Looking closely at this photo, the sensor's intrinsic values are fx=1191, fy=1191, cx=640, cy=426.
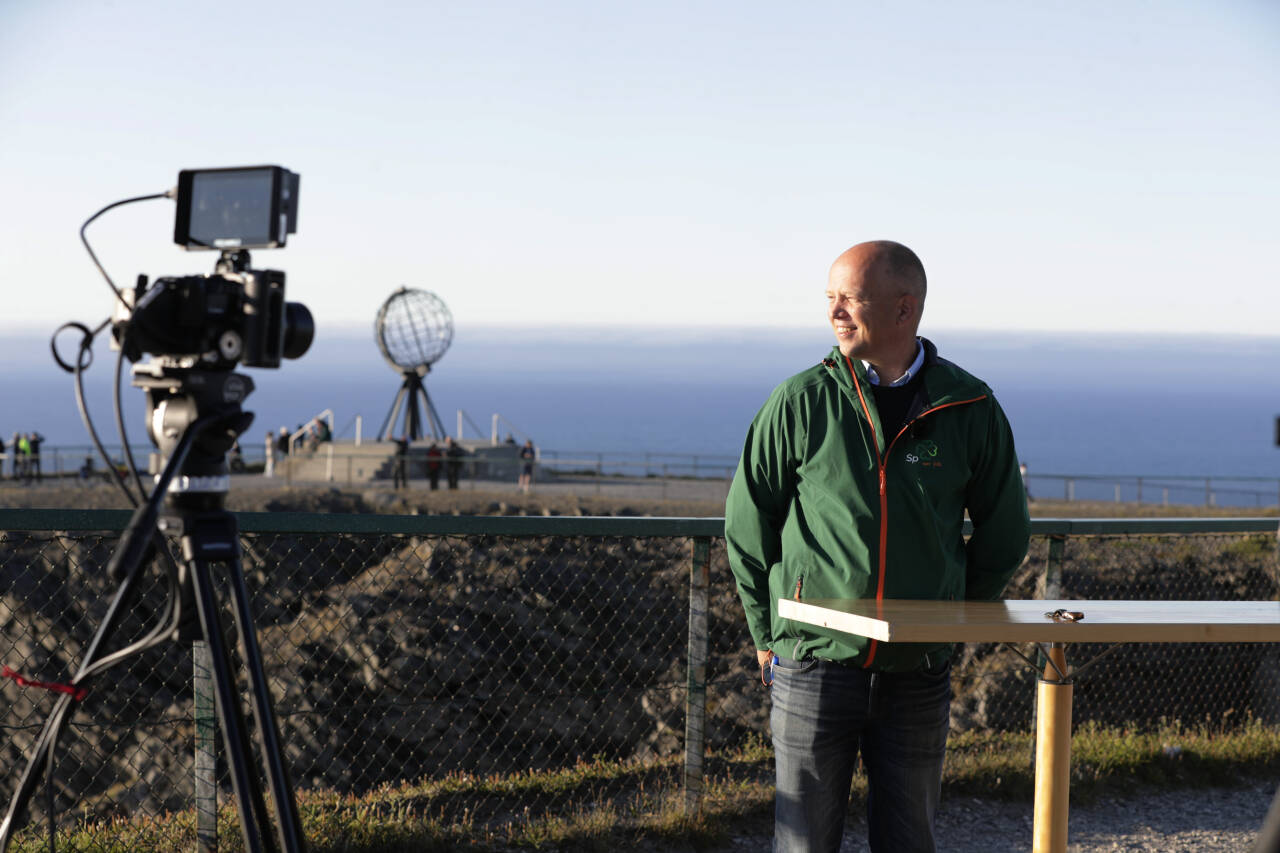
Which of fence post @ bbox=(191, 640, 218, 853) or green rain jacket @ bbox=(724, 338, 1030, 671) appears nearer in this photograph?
green rain jacket @ bbox=(724, 338, 1030, 671)

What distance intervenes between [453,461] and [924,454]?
1127 inches

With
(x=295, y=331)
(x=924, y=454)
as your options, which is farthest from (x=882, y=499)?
(x=295, y=331)

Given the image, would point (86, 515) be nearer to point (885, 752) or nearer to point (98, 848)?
point (98, 848)

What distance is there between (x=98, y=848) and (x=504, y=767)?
1054 centimetres

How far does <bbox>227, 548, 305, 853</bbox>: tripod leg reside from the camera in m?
2.49

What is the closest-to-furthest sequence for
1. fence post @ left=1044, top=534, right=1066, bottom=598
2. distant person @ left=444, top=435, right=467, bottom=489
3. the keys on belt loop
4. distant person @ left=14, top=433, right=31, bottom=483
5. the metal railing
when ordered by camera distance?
the keys on belt loop
fence post @ left=1044, top=534, right=1066, bottom=598
the metal railing
distant person @ left=444, top=435, right=467, bottom=489
distant person @ left=14, top=433, right=31, bottom=483

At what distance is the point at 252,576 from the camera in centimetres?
1711

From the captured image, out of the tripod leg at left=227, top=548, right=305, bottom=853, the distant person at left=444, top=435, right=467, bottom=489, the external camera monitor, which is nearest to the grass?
the tripod leg at left=227, top=548, right=305, bottom=853

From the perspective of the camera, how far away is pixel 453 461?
31172 millimetres

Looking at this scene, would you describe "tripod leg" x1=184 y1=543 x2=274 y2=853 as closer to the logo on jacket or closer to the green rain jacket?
the green rain jacket

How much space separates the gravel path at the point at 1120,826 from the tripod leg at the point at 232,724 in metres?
2.76

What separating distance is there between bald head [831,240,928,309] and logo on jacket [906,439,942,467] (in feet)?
1.20

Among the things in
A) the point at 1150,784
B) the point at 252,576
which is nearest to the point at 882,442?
the point at 1150,784

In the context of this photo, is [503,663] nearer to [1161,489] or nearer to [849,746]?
[849,746]
